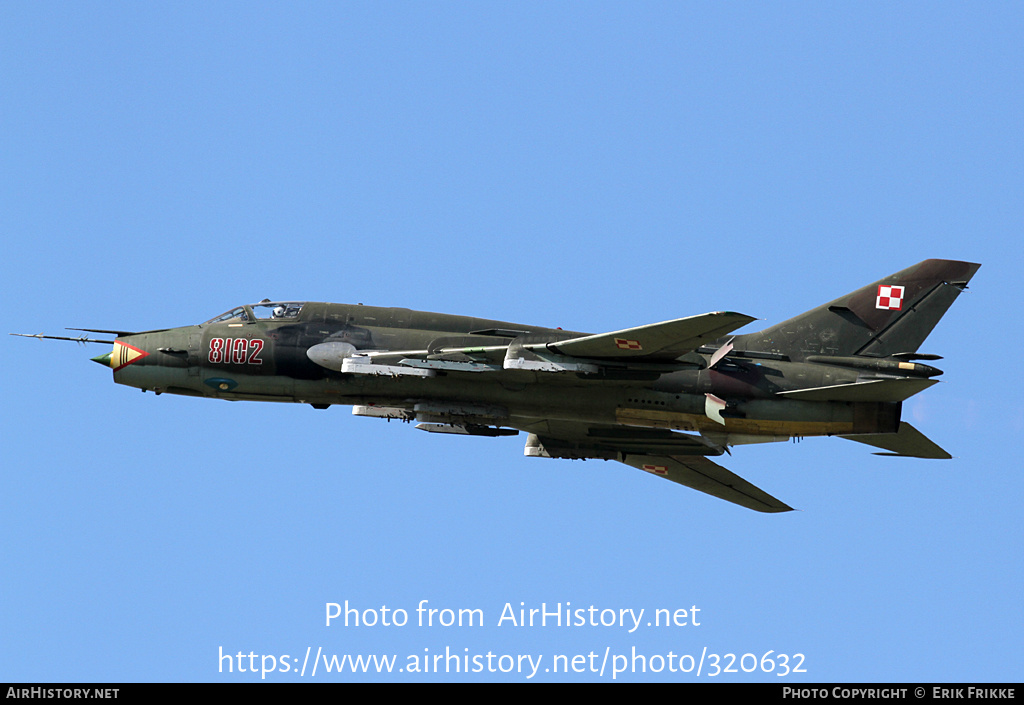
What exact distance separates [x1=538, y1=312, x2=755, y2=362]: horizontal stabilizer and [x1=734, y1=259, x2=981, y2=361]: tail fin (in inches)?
138

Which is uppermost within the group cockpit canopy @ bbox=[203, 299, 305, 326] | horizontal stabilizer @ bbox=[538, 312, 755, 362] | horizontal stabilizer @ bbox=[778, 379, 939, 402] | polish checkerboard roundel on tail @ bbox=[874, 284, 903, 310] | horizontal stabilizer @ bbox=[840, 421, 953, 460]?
polish checkerboard roundel on tail @ bbox=[874, 284, 903, 310]

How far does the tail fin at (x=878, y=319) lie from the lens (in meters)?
31.0

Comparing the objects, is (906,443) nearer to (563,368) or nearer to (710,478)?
(710,478)

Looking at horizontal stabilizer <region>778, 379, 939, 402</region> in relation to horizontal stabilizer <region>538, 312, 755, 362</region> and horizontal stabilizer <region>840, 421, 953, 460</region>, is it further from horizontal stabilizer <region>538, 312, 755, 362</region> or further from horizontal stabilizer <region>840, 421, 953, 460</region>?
horizontal stabilizer <region>538, 312, 755, 362</region>

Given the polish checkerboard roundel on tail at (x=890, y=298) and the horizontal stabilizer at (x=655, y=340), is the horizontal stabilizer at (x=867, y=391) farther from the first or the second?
the horizontal stabilizer at (x=655, y=340)

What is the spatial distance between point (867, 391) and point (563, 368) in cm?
729

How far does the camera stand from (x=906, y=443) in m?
31.4

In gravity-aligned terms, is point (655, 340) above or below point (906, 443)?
above

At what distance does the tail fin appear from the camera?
31.0m

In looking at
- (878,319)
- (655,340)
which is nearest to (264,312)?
(655,340)

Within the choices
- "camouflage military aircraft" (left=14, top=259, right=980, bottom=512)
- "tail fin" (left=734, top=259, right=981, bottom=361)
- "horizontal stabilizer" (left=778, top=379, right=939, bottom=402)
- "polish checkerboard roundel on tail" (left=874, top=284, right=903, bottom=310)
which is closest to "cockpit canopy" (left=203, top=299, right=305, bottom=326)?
"camouflage military aircraft" (left=14, top=259, right=980, bottom=512)

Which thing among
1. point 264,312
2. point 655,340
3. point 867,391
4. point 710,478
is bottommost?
point 710,478

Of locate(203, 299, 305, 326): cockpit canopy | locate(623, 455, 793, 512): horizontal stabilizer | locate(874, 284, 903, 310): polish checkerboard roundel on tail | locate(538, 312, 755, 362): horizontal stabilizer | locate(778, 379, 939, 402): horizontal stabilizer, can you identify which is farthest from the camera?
locate(623, 455, 793, 512): horizontal stabilizer
